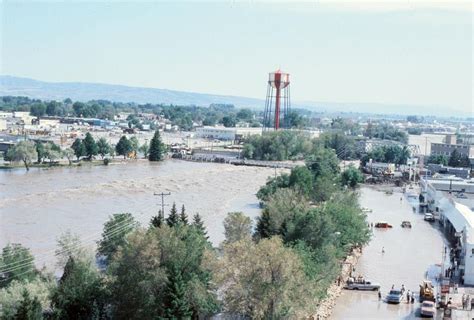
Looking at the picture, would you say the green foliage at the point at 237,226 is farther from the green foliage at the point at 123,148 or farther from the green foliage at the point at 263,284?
the green foliage at the point at 123,148

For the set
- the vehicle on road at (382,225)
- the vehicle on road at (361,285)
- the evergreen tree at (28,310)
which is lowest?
the vehicle on road at (382,225)

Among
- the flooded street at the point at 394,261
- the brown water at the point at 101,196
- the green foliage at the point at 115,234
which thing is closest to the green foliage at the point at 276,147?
the brown water at the point at 101,196

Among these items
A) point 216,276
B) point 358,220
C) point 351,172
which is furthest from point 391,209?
point 216,276

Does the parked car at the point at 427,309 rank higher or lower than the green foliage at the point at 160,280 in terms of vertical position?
lower

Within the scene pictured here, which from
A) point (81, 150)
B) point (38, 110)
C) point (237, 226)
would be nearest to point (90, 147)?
point (81, 150)

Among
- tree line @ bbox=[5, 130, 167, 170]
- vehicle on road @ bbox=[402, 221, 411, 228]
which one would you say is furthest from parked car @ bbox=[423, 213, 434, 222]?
tree line @ bbox=[5, 130, 167, 170]

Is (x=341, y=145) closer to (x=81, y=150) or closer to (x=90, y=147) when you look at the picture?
(x=90, y=147)

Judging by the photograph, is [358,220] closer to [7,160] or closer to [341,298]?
[341,298]
